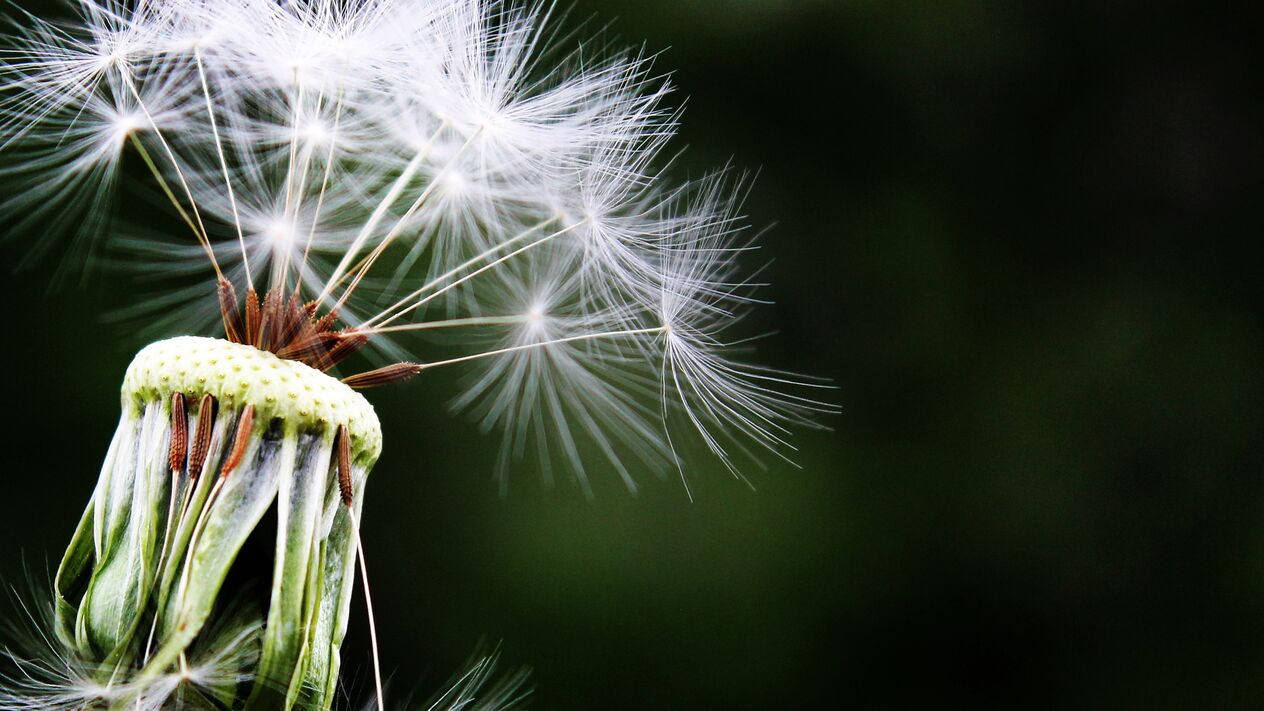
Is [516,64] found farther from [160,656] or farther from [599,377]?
[160,656]

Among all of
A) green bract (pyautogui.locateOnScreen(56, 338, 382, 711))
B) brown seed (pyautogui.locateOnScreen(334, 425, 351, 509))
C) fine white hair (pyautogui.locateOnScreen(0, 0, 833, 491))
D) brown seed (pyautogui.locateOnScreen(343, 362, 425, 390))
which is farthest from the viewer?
fine white hair (pyautogui.locateOnScreen(0, 0, 833, 491))

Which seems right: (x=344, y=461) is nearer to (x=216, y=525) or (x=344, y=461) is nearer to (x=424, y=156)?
(x=216, y=525)

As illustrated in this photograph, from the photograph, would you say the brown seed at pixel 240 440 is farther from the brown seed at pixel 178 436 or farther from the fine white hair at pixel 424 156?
the fine white hair at pixel 424 156

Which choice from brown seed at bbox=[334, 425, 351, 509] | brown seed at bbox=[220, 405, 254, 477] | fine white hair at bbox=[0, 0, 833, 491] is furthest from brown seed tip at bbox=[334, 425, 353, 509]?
fine white hair at bbox=[0, 0, 833, 491]

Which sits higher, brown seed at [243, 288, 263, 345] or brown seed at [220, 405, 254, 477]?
brown seed at [243, 288, 263, 345]

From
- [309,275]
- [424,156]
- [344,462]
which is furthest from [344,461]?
[424,156]

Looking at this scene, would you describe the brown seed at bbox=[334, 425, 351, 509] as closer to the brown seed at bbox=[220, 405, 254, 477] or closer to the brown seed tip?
the brown seed tip

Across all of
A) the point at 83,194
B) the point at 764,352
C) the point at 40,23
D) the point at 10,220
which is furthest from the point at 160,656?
the point at 764,352
